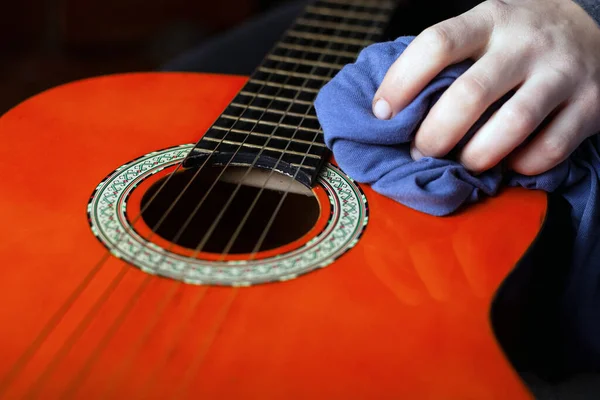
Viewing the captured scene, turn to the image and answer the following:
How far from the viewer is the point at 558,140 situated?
0.59 metres

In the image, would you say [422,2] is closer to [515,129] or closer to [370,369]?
[515,129]

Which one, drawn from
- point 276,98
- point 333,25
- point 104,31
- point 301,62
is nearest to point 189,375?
point 276,98

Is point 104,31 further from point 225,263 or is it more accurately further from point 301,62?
point 225,263

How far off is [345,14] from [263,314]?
605mm

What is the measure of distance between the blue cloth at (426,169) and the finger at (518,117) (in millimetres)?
18

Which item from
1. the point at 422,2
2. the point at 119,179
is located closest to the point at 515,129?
the point at 119,179

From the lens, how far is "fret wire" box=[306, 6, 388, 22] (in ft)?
3.13

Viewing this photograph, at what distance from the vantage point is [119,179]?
62cm

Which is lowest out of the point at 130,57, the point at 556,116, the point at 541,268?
the point at 130,57

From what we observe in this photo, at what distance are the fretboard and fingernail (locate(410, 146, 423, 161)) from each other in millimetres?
82

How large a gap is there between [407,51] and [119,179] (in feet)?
0.88

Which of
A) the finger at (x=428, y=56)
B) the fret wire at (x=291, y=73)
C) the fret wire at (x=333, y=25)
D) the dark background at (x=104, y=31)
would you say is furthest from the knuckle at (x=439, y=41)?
the dark background at (x=104, y=31)

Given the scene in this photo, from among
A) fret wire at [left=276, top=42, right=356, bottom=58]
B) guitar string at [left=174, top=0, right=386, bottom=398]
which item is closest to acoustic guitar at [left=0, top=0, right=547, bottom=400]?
guitar string at [left=174, top=0, right=386, bottom=398]

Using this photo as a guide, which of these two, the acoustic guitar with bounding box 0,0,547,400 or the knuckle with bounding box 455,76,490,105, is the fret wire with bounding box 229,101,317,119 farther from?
the knuckle with bounding box 455,76,490,105
